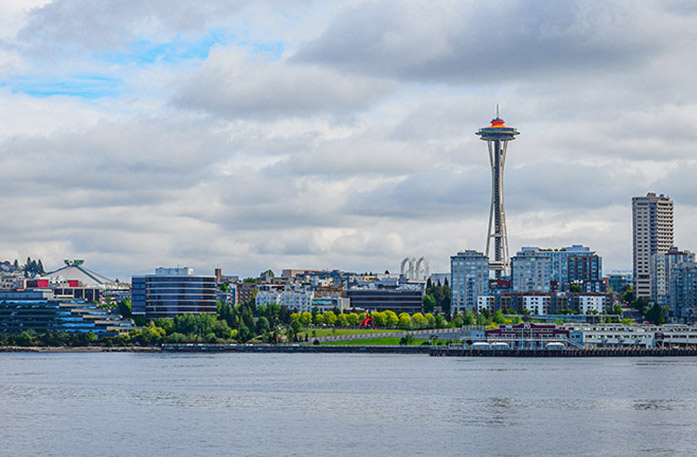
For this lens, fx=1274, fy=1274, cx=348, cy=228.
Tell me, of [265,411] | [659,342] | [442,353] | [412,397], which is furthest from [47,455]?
[659,342]

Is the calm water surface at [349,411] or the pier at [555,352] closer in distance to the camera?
the calm water surface at [349,411]

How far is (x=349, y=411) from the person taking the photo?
8931cm

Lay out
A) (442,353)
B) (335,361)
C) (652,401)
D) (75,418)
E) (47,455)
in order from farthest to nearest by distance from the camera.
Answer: (442,353)
(335,361)
(652,401)
(75,418)
(47,455)

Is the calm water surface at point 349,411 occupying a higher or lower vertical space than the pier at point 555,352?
lower

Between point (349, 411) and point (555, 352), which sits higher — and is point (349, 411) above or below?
below

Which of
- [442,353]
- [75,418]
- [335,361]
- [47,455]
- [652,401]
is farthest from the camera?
[442,353]

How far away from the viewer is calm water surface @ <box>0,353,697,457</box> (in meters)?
70.9

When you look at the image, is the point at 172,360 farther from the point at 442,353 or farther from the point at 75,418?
the point at 75,418

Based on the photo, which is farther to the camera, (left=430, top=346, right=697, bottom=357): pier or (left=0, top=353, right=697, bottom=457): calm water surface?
(left=430, top=346, right=697, bottom=357): pier

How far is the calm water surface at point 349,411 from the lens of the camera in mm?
70938

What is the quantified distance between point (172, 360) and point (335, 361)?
73.7 feet

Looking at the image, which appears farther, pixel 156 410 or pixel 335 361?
pixel 335 361

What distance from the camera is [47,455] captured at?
68250 mm

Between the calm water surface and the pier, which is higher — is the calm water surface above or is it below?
below
